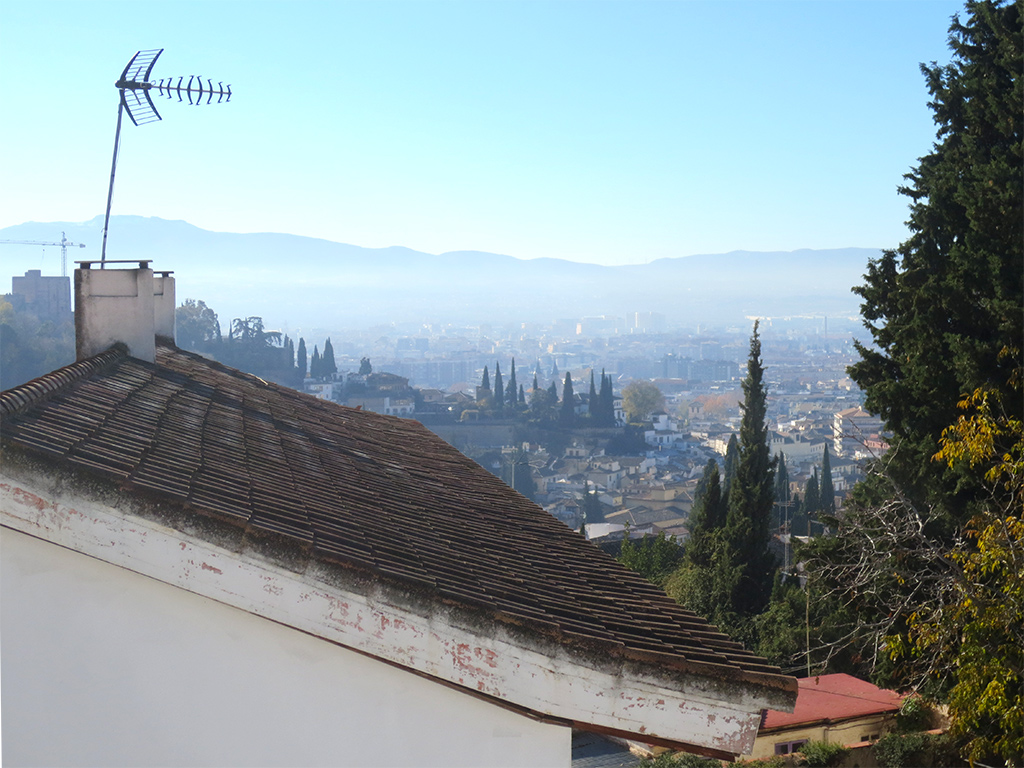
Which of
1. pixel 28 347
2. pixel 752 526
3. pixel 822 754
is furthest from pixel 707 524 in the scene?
pixel 28 347

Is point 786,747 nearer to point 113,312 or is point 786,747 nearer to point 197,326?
point 113,312

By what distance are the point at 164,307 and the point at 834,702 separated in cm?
1070

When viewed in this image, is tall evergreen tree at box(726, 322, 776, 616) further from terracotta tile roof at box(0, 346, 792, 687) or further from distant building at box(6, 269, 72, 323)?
distant building at box(6, 269, 72, 323)

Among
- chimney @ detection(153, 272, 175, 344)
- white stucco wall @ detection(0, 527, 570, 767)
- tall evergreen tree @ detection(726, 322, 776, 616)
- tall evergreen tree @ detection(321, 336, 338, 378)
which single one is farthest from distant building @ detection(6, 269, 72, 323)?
white stucco wall @ detection(0, 527, 570, 767)

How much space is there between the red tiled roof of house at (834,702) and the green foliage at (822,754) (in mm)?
479

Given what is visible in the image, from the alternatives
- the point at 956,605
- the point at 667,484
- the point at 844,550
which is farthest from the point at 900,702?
the point at 667,484

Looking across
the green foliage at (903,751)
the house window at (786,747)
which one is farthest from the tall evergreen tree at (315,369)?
the green foliage at (903,751)

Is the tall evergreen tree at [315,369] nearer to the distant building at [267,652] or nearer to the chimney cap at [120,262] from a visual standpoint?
the chimney cap at [120,262]

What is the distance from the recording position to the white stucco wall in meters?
2.37

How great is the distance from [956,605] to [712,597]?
52.1ft

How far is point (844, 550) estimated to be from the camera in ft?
32.4

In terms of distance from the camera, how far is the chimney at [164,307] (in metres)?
6.91

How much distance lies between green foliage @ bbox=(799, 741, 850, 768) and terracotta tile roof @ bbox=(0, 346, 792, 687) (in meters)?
8.46

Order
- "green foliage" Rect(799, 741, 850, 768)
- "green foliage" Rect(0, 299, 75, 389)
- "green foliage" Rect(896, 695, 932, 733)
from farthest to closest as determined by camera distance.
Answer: "green foliage" Rect(0, 299, 75, 389) → "green foliage" Rect(896, 695, 932, 733) → "green foliage" Rect(799, 741, 850, 768)
